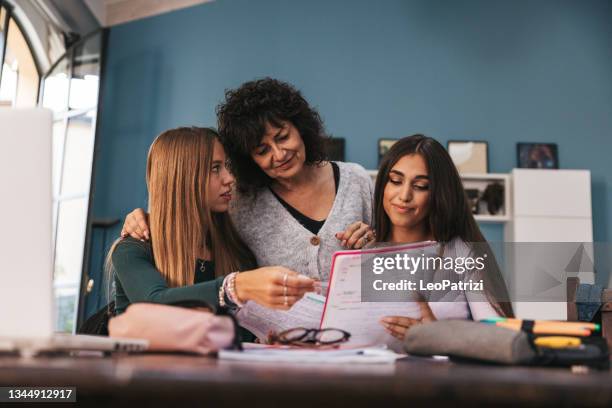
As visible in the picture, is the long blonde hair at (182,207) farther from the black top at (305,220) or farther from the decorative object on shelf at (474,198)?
the decorative object on shelf at (474,198)

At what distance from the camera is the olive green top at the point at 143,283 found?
4.29ft

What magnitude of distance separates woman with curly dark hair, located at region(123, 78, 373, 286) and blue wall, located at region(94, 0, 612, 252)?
2.76 meters

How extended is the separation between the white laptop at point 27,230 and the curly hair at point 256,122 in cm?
112

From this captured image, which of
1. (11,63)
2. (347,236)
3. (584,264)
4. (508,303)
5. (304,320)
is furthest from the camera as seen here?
(11,63)

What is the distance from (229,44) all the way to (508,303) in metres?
3.92

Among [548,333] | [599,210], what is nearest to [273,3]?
[599,210]

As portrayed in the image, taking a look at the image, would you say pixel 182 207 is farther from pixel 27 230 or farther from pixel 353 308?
pixel 27 230

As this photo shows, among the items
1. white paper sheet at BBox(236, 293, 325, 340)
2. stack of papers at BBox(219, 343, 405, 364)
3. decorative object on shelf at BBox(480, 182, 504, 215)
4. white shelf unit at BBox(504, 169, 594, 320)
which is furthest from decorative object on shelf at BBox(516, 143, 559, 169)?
stack of papers at BBox(219, 343, 405, 364)

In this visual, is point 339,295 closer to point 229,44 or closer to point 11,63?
point 11,63

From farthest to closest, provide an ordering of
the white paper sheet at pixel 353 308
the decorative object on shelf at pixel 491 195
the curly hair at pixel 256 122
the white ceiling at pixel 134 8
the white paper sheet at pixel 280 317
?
the white ceiling at pixel 134 8, the decorative object on shelf at pixel 491 195, the curly hair at pixel 256 122, the white paper sheet at pixel 280 317, the white paper sheet at pixel 353 308

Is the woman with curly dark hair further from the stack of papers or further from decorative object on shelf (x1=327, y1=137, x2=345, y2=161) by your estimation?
decorative object on shelf (x1=327, y1=137, x2=345, y2=161)

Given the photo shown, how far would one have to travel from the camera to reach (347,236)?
180 cm

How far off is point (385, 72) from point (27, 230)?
4.47 metres

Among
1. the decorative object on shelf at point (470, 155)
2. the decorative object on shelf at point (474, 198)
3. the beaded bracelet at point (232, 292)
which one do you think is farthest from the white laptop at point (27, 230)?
the decorative object on shelf at point (470, 155)
